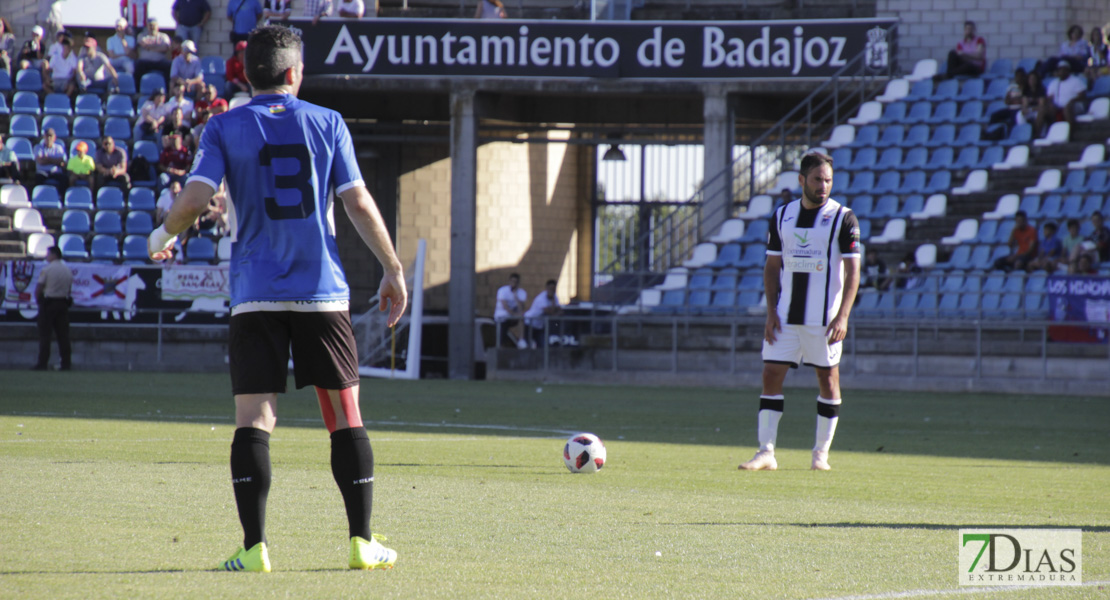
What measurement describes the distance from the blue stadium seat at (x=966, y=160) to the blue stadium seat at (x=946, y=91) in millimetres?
1410

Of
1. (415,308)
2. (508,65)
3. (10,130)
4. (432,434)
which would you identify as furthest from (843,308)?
(10,130)

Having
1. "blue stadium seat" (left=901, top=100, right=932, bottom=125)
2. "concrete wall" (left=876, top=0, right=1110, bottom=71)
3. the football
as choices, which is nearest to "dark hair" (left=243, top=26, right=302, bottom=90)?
the football

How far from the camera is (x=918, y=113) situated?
→ 82.5 feet

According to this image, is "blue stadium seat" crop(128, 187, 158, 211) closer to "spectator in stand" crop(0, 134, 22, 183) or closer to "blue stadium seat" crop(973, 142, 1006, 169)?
"spectator in stand" crop(0, 134, 22, 183)

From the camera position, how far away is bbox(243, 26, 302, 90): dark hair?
484cm

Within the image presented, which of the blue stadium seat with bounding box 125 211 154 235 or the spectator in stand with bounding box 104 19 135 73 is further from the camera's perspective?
the spectator in stand with bounding box 104 19 135 73

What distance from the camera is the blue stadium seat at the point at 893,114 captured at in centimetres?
2519

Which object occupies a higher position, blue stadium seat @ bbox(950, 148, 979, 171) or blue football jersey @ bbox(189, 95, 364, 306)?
blue stadium seat @ bbox(950, 148, 979, 171)

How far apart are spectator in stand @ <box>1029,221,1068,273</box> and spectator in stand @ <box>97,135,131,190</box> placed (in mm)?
16215

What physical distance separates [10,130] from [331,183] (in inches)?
937

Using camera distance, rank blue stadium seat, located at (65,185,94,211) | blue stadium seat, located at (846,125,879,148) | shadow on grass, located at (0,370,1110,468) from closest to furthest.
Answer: shadow on grass, located at (0,370,1110,468)
blue stadium seat, located at (846,125,879,148)
blue stadium seat, located at (65,185,94,211)

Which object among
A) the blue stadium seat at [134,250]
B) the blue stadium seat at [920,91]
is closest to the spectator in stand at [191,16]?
the blue stadium seat at [134,250]

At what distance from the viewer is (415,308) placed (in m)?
22.8

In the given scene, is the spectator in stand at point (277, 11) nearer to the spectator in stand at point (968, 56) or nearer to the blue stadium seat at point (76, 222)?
the blue stadium seat at point (76, 222)
